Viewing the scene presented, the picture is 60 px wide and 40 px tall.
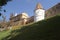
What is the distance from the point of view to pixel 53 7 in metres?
16.5

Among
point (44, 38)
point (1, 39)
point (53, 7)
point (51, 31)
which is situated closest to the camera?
point (44, 38)

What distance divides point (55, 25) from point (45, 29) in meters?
0.48

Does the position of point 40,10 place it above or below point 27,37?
above

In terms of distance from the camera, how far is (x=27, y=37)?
447 inches

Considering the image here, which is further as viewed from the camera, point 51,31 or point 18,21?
point 18,21

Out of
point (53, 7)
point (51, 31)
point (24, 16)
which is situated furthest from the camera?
point (24, 16)

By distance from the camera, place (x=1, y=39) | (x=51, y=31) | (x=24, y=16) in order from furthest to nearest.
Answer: (x=24, y=16) < (x=1, y=39) < (x=51, y=31)

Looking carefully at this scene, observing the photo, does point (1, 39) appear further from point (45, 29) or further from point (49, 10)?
point (49, 10)

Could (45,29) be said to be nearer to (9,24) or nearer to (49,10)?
Answer: (49,10)

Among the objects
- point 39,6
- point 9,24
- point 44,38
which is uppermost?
point 39,6

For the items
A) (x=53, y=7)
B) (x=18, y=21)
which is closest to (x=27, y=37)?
(x=53, y=7)

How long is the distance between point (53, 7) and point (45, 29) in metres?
5.15

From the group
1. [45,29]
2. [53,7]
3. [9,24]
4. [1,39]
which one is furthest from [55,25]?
[9,24]

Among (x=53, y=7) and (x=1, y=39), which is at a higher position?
(x=53, y=7)
